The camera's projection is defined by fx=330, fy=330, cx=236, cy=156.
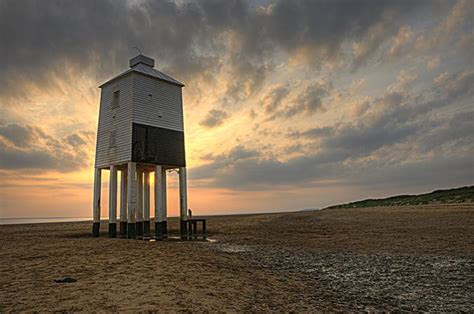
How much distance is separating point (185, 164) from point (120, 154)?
197 inches

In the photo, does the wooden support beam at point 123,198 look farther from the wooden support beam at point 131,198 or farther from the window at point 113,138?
the wooden support beam at point 131,198

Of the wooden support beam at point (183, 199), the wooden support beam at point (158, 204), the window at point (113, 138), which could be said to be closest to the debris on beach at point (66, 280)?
the wooden support beam at point (158, 204)

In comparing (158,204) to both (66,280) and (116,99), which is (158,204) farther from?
(66,280)

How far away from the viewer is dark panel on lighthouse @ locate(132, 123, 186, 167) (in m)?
23.5

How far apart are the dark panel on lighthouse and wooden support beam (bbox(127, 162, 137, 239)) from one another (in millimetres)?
774

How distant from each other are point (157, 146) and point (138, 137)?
5.29 ft

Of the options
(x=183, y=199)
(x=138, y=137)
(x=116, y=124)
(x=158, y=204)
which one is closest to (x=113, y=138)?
(x=116, y=124)

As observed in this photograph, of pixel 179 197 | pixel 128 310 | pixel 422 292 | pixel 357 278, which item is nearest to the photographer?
pixel 128 310

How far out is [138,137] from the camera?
77.5ft

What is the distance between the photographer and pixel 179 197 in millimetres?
26031

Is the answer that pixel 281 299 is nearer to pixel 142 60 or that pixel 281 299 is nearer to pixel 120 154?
pixel 120 154

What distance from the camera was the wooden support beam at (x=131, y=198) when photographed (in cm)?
2294

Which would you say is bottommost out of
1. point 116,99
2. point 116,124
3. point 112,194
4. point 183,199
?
point 183,199

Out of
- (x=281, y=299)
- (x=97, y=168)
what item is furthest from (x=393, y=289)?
(x=97, y=168)
